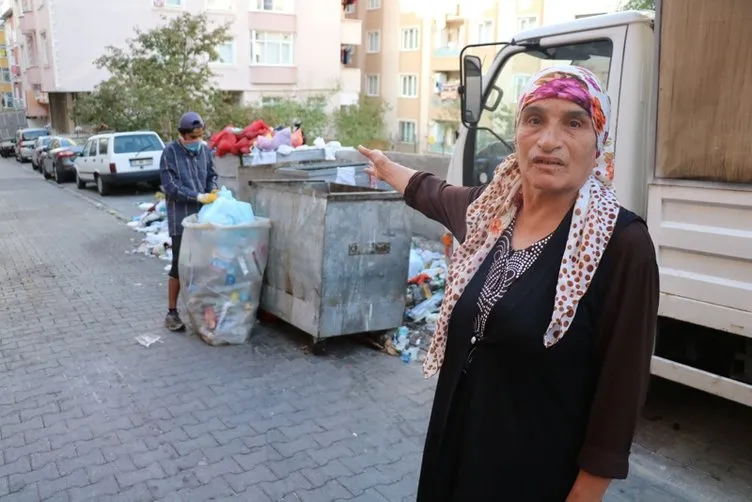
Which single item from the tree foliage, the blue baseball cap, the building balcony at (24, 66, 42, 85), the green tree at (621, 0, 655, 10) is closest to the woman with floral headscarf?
the blue baseball cap

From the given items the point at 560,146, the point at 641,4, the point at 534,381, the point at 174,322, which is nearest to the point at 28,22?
the point at 641,4

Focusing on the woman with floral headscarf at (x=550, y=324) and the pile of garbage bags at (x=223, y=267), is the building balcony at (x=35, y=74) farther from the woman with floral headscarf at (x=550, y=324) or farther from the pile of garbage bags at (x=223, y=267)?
the woman with floral headscarf at (x=550, y=324)

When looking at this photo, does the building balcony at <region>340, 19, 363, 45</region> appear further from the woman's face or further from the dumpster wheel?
the woman's face

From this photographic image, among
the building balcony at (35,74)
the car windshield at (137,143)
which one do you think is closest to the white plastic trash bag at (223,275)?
the car windshield at (137,143)

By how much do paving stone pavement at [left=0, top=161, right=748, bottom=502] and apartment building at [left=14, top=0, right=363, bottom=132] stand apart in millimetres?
26392

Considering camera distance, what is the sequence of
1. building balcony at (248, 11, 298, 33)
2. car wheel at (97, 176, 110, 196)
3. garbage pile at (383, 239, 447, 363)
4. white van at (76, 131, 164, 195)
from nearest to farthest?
1. garbage pile at (383, 239, 447, 363)
2. white van at (76, 131, 164, 195)
3. car wheel at (97, 176, 110, 196)
4. building balcony at (248, 11, 298, 33)

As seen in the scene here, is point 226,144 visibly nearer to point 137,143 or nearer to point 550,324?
point 137,143

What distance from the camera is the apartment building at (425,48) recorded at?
108ft

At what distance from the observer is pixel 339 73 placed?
37.0 metres

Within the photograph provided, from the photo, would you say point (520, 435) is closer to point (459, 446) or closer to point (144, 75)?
point (459, 446)

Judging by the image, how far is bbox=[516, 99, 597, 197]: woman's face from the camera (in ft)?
5.41

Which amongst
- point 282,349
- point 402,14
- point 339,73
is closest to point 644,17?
point 282,349

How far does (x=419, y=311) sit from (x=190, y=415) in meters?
2.53

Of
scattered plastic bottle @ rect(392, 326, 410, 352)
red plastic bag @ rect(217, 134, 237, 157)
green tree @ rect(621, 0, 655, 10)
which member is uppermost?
green tree @ rect(621, 0, 655, 10)
